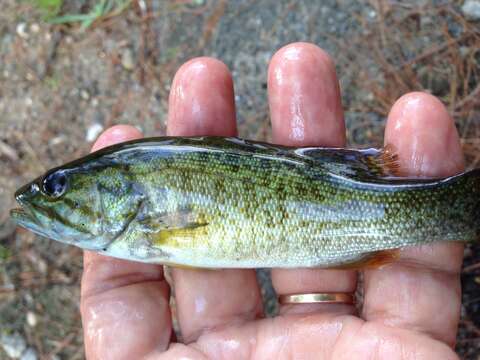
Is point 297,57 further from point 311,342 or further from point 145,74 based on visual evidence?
point 145,74

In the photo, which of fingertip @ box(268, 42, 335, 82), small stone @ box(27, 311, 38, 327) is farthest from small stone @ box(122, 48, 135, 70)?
small stone @ box(27, 311, 38, 327)

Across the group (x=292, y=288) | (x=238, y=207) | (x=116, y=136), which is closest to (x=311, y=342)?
(x=292, y=288)

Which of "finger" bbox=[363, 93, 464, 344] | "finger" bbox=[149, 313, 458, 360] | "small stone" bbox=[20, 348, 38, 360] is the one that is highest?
"finger" bbox=[363, 93, 464, 344]

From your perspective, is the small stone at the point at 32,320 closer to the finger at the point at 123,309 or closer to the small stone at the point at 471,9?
the finger at the point at 123,309

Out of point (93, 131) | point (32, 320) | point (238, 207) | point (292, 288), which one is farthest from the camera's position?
point (93, 131)

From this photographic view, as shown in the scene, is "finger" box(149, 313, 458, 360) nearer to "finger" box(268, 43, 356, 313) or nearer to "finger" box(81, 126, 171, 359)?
"finger" box(81, 126, 171, 359)

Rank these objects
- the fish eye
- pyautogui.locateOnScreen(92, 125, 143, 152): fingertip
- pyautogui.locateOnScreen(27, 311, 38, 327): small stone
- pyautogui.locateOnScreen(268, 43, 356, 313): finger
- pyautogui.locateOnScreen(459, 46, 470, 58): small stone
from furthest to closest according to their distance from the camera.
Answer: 1. pyautogui.locateOnScreen(27, 311, 38, 327): small stone
2. pyautogui.locateOnScreen(459, 46, 470, 58): small stone
3. pyautogui.locateOnScreen(92, 125, 143, 152): fingertip
4. pyautogui.locateOnScreen(268, 43, 356, 313): finger
5. the fish eye
